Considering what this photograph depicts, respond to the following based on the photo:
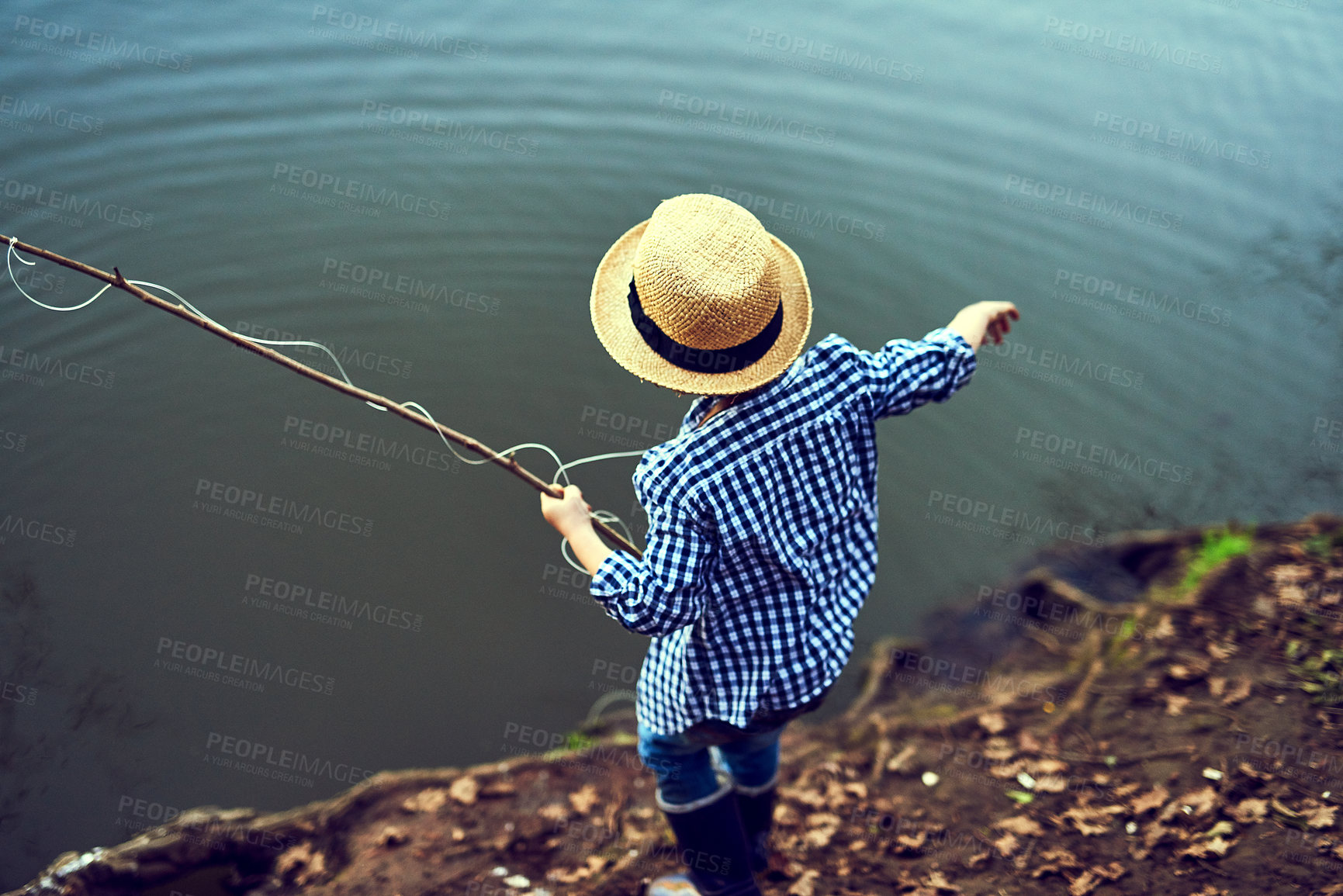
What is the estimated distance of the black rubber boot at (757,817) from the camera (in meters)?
3.04

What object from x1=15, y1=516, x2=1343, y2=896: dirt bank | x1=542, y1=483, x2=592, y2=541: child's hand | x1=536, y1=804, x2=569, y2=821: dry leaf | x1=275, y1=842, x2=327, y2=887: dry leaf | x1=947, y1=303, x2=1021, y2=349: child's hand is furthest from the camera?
x1=536, y1=804, x2=569, y2=821: dry leaf

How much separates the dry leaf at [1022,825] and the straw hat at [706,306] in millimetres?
2291

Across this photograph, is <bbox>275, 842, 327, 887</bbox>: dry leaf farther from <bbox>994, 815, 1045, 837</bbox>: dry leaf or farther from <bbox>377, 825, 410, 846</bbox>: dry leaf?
<bbox>994, 815, 1045, 837</bbox>: dry leaf

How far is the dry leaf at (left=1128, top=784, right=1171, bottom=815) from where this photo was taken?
133 inches

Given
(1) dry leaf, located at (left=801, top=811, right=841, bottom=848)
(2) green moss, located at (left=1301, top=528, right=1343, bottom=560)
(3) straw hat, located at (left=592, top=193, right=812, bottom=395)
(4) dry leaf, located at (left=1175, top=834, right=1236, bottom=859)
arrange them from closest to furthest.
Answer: (3) straw hat, located at (left=592, top=193, right=812, bottom=395) < (4) dry leaf, located at (left=1175, top=834, right=1236, bottom=859) < (1) dry leaf, located at (left=801, top=811, right=841, bottom=848) < (2) green moss, located at (left=1301, top=528, right=1343, bottom=560)

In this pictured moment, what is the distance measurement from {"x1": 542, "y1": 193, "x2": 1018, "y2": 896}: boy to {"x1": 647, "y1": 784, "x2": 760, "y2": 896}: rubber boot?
28mm

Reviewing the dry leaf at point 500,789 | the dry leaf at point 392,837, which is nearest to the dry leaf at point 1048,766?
the dry leaf at point 500,789

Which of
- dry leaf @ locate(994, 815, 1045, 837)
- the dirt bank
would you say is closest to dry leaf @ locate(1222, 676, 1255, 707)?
the dirt bank

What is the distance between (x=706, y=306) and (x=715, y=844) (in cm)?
175

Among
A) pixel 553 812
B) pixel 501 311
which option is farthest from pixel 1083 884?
pixel 501 311

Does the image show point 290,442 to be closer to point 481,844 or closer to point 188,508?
point 188,508

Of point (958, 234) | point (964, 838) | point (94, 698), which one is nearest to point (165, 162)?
point (94, 698)

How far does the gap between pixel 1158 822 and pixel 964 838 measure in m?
0.70

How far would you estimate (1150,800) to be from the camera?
341 centimetres
